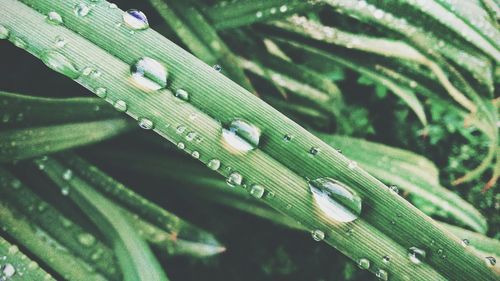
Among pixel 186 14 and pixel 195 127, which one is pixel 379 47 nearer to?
pixel 186 14

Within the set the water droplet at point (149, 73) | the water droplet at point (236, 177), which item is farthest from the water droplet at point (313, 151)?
the water droplet at point (149, 73)

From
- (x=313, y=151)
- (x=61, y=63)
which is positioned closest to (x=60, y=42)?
(x=61, y=63)

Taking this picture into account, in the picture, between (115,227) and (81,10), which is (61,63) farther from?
(115,227)

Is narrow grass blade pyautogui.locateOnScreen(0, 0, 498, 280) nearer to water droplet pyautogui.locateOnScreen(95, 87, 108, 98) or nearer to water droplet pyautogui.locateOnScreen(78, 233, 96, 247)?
water droplet pyautogui.locateOnScreen(95, 87, 108, 98)

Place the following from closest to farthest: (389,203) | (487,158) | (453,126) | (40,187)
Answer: (389,203)
(40,187)
(487,158)
(453,126)

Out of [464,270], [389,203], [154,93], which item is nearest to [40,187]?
[154,93]

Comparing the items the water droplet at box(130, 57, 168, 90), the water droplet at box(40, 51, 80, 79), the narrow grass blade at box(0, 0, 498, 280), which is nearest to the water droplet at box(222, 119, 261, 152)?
the narrow grass blade at box(0, 0, 498, 280)

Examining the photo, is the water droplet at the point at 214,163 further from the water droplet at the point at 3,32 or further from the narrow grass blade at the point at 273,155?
the water droplet at the point at 3,32
